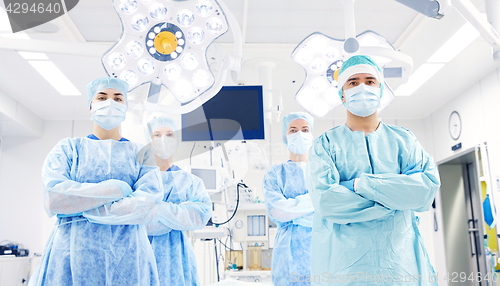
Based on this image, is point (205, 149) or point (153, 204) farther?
point (205, 149)

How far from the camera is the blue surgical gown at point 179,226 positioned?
1871mm

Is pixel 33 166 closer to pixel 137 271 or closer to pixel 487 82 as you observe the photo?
pixel 137 271

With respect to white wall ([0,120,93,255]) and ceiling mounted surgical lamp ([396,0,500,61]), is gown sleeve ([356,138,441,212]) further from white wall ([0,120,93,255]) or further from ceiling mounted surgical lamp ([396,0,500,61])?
white wall ([0,120,93,255])

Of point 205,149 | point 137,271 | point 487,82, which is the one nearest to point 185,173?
point 205,149

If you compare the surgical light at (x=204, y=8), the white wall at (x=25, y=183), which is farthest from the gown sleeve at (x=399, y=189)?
the white wall at (x=25, y=183)

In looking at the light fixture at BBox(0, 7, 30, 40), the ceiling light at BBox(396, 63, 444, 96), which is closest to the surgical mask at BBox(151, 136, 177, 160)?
the light fixture at BBox(0, 7, 30, 40)

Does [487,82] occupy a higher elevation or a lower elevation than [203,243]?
higher

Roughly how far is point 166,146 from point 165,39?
58 cm

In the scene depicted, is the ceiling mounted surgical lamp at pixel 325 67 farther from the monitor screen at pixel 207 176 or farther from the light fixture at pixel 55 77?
the light fixture at pixel 55 77

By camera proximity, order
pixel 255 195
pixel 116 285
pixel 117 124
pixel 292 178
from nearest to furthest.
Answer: pixel 116 285 < pixel 117 124 < pixel 292 178 < pixel 255 195

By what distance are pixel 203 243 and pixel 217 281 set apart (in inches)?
11.9

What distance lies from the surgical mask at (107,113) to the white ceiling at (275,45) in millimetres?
175

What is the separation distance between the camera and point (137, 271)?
1484mm

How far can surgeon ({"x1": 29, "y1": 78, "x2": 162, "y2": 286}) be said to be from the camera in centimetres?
141
